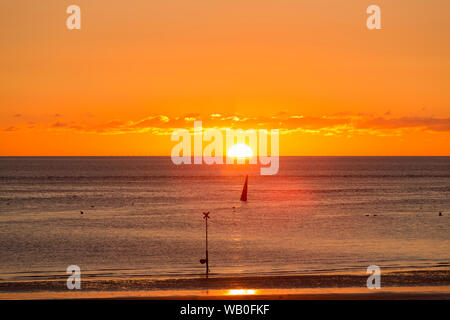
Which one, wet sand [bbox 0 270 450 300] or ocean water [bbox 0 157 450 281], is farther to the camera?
ocean water [bbox 0 157 450 281]

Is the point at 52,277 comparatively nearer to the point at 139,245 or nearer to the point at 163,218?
the point at 139,245

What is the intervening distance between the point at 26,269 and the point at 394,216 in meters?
55.4

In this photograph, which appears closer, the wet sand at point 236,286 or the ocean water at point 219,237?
the wet sand at point 236,286

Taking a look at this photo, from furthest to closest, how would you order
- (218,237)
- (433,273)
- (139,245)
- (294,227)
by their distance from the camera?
(294,227) → (218,237) → (139,245) → (433,273)

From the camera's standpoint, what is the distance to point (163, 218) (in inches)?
3184

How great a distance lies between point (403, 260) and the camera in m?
47.1

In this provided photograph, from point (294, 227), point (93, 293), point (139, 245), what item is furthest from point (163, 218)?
point (93, 293)

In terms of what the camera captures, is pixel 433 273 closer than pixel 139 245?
Yes

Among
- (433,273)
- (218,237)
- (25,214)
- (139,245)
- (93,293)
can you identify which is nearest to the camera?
(93,293)

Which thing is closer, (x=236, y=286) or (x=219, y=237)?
(x=236, y=286)

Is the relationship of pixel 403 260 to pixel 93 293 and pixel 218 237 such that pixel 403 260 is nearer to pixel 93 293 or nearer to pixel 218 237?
pixel 218 237
